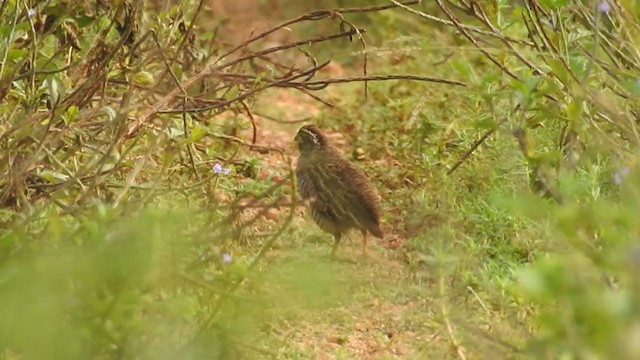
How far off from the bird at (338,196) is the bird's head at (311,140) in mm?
106

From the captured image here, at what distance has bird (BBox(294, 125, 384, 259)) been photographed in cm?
574

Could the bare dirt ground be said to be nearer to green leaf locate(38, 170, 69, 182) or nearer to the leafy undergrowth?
the leafy undergrowth

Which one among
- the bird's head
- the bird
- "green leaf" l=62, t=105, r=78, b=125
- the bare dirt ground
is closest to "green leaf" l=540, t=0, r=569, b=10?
the bare dirt ground

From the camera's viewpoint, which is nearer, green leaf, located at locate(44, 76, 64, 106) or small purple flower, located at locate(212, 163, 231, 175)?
green leaf, located at locate(44, 76, 64, 106)

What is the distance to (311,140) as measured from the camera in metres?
6.36

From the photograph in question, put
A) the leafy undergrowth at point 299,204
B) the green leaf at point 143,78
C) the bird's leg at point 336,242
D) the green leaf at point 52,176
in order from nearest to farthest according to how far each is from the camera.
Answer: the leafy undergrowth at point 299,204 → the green leaf at point 52,176 → the green leaf at point 143,78 → the bird's leg at point 336,242

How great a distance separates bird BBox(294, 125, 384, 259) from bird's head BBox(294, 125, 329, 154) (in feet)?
0.35

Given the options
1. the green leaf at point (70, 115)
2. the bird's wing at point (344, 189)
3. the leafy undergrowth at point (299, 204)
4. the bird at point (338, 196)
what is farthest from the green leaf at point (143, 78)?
the bird's wing at point (344, 189)

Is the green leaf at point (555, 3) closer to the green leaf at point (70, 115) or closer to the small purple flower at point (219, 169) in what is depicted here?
the small purple flower at point (219, 169)

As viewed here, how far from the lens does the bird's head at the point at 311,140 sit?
20.7 feet

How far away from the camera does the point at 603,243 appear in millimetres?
3420

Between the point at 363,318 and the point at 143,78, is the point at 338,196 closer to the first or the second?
the point at 363,318

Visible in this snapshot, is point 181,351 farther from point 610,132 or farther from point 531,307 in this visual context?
point 610,132

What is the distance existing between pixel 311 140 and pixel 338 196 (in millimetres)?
605
